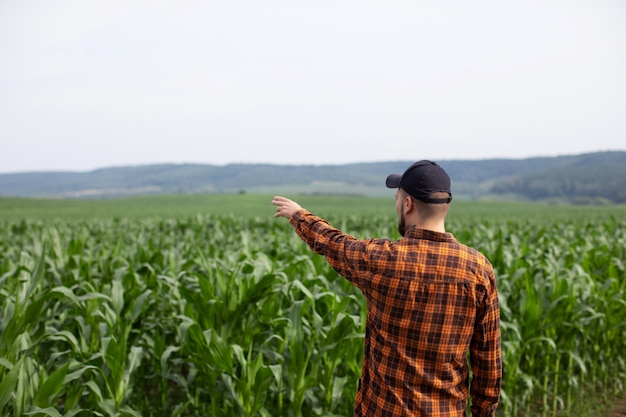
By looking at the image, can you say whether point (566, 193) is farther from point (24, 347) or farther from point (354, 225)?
point (24, 347)

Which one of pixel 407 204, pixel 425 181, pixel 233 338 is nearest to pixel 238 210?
pixel 233 338

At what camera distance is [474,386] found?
2303mm

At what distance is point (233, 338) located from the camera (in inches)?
167

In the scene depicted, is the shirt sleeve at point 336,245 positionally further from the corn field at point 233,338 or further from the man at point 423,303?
the corn field at point 233,338

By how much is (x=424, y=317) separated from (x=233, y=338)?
98.7 inches

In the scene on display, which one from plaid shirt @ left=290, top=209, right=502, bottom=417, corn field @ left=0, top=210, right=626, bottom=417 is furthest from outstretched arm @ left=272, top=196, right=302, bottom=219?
corn field @ left=0, top=210, right=626, bottom=417

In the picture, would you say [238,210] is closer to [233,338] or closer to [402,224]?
[233,338]

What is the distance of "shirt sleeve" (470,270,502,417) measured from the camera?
7.04 feet

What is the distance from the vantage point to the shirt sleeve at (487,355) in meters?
2.15

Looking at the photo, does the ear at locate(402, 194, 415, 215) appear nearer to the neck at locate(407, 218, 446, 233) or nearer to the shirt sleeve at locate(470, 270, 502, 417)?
the neck at locate(407, 218, 446, 233)

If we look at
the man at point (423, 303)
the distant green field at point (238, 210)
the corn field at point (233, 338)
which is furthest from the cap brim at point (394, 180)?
the distant green field at point (238, 210)

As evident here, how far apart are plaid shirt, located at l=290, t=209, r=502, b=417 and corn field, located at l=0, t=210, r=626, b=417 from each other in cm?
166

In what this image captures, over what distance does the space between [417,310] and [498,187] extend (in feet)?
623

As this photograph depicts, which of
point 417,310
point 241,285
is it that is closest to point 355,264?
point 417,310
